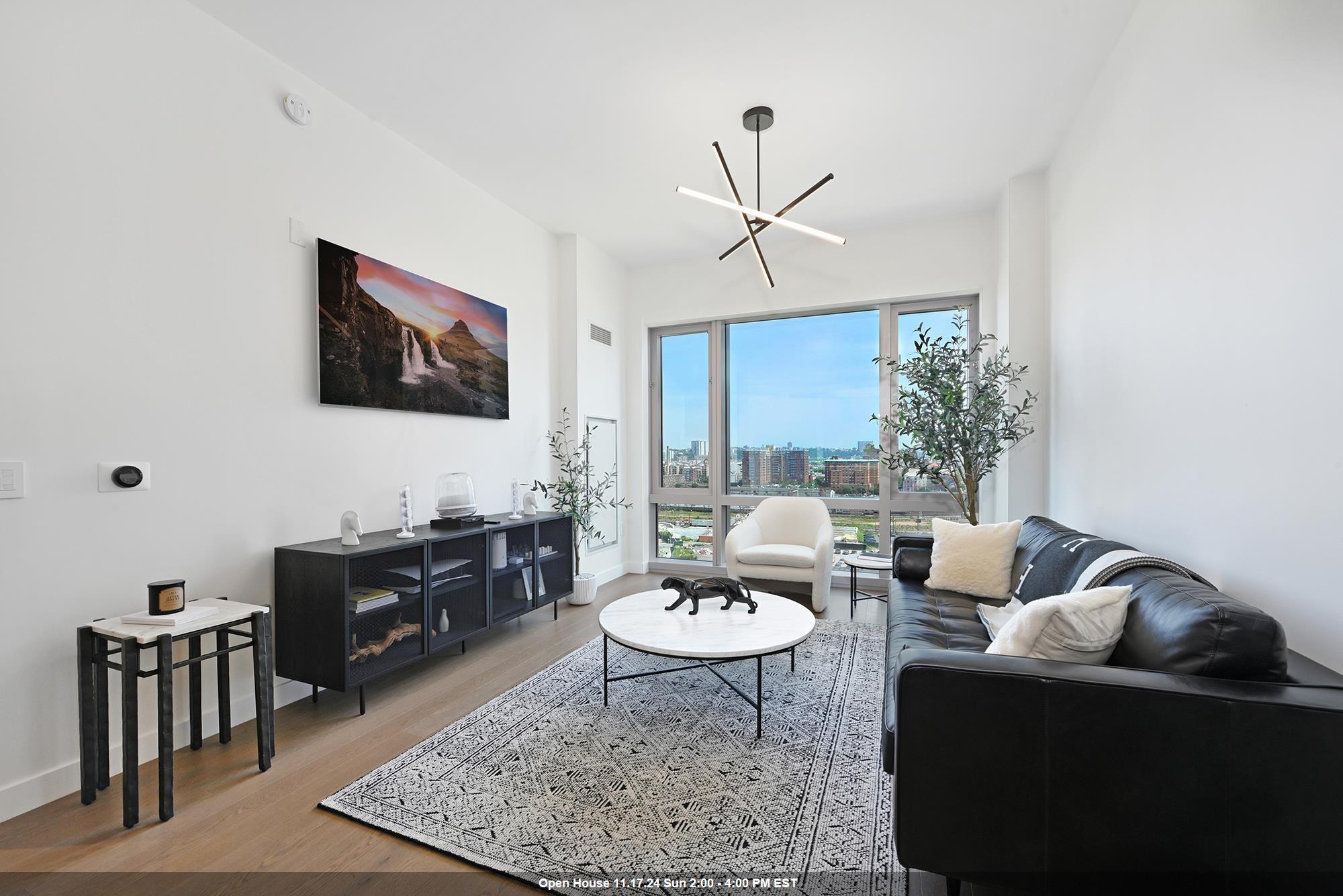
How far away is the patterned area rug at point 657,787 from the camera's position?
5.41 ft

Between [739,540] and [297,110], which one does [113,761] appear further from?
[739,540]

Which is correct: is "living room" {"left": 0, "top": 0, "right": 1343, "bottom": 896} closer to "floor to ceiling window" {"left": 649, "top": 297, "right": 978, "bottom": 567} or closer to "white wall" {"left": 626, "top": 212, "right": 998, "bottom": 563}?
"white wall" {"left": 626, "top": 212, "right": 998, "bottom": 563}

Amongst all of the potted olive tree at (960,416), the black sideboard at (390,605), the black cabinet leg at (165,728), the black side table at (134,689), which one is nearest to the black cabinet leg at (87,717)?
the black side table at (134,689)

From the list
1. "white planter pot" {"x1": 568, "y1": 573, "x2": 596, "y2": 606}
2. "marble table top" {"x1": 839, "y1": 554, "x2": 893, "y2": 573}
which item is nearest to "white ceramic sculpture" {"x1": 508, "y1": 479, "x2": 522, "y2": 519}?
"white planter pot" {"x1": 568, "y1": 573, "x2": 596, "y2": 606}

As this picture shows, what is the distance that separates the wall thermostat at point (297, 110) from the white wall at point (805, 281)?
3192 millimetres

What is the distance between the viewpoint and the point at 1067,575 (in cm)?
227

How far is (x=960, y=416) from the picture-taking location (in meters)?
3.89

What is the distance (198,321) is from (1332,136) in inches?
145

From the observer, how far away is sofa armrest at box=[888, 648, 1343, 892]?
119 centimetres

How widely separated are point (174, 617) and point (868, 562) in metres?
3.66

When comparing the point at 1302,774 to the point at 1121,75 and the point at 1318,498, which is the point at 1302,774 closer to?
the point at 1318,498

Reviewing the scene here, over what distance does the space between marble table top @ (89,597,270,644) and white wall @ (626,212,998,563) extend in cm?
363

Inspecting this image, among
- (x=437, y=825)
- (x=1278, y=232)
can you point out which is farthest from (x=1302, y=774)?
(x=437, y=825)

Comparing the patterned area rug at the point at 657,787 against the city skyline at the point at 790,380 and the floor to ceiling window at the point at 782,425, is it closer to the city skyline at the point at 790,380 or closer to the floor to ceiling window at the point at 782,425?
the floor to ceiling window at the point at 782,425
